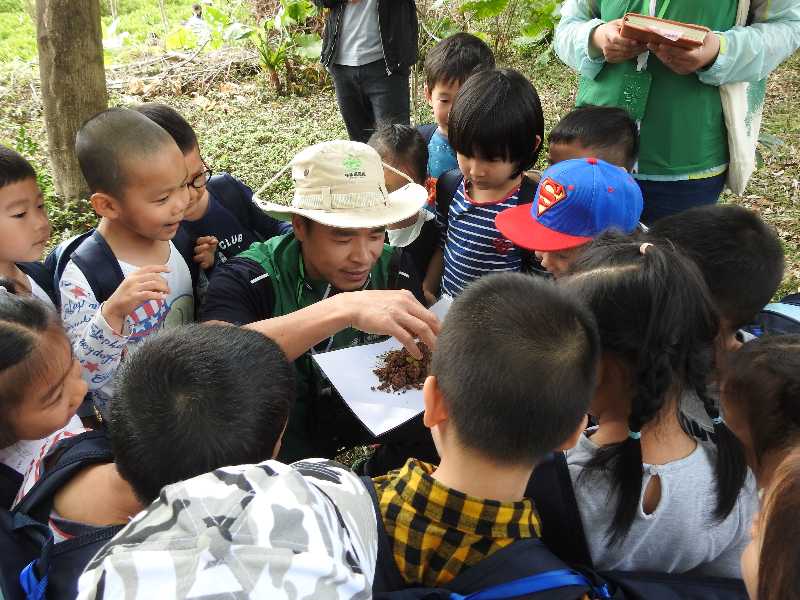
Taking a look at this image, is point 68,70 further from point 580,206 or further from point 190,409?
point 190,409

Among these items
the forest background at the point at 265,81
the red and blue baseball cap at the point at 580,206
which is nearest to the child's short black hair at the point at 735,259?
the red and blue baseball cap at the point at 580,206

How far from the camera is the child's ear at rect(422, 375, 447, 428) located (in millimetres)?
1339

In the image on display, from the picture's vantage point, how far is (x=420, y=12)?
8227 millimetres

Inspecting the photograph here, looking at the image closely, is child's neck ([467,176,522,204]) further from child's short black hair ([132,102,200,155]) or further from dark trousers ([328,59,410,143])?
dark trousers ([328,59,410,143])

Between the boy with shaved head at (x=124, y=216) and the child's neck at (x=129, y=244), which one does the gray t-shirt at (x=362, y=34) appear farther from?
the child's neck at (x=129, y=244)

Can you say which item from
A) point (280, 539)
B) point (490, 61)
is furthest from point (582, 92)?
point (280, 539)

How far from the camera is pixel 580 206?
2.32 meters

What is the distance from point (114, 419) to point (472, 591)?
872 millimetres

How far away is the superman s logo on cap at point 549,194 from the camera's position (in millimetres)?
2355

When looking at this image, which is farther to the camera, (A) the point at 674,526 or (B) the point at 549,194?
(B) the point at 549,194

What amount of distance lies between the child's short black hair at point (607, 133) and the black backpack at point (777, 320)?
1.04 meters

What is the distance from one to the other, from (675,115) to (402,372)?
2.04m

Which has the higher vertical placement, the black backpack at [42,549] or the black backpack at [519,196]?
the black backpack at [519,196]

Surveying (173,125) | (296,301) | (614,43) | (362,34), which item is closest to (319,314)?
(296,301)
